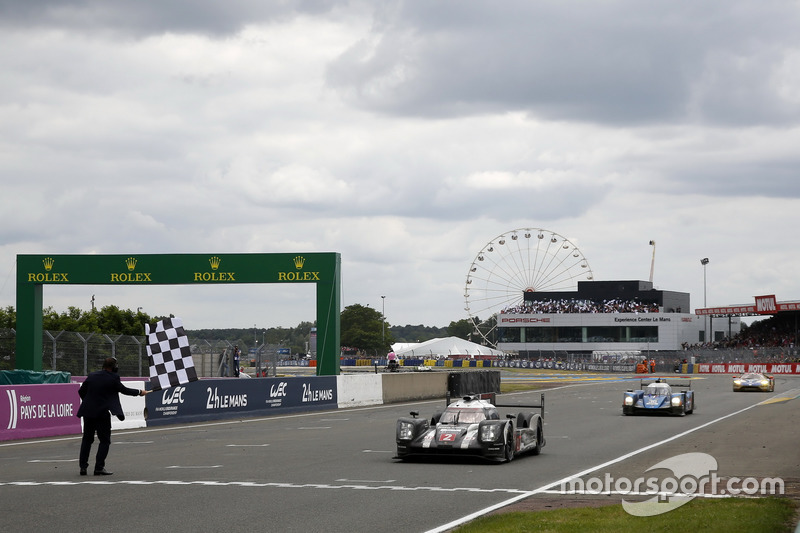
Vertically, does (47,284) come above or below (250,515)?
above

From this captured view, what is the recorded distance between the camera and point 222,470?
14336 millimetres

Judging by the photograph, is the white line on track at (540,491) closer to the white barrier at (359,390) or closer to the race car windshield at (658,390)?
the race car windshield at (658,390)

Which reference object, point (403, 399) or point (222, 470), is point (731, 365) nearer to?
point (403, 399)

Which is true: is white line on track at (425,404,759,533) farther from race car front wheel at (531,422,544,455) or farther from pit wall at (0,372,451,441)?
pit wall at (0,372,451,441)

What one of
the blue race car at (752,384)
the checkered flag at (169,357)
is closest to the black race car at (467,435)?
the checkered flag at (169,357)

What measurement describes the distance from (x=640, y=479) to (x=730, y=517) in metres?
3.86

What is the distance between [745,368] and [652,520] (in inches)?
3128

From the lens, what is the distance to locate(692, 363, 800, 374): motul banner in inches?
3201

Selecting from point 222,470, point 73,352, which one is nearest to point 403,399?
point 73,352

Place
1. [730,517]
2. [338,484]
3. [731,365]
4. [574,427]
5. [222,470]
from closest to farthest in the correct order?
1. [730,517]
2. [338,484]
3. [222,470]
4. [574,427]
5. [731,365]

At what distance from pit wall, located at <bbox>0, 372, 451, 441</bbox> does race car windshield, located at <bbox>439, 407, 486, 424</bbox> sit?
9.70 metres

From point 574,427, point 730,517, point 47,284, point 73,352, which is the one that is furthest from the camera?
point 47,284

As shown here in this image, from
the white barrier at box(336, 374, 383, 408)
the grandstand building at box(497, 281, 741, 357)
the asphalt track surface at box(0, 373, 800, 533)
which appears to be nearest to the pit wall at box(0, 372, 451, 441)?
the white barrier at box(336, 374, 383, 408)

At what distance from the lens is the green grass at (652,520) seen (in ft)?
29.9
